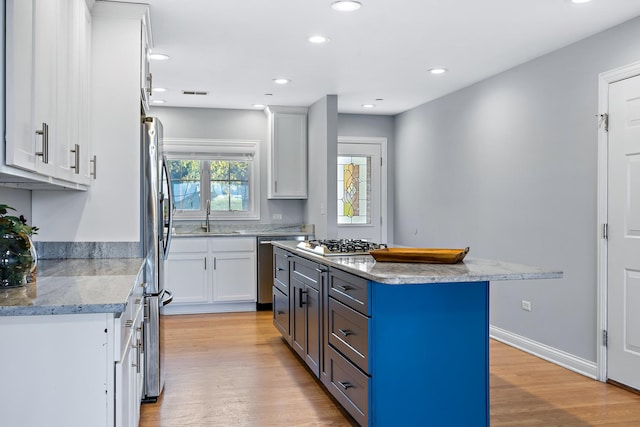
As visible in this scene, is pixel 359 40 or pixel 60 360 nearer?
pixel 60 360

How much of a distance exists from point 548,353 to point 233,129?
4.37 m

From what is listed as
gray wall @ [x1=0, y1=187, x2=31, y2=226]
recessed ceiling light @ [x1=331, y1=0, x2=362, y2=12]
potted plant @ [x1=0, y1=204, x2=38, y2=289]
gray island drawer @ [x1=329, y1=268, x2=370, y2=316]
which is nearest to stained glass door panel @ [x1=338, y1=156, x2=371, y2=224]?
recessed ceiling light @ [x1=331, y1=0, x2=362, y2=12]

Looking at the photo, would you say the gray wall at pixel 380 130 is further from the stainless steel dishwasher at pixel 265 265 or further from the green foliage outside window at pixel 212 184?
the stainless steel dishwasher at pixel 265 265

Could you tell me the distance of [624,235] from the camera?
3729 millimetres

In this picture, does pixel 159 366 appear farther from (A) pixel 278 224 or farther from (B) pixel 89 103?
(A) pixel 278 224

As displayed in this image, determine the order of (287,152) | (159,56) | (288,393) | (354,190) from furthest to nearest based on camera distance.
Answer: (354,190) → (287,152) → (159,56) → (288,393)

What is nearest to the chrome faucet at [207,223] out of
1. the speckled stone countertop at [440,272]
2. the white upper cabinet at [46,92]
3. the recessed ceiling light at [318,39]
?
the recessed ceiling light at [318,39]

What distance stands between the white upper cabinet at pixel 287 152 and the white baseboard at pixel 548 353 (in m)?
2.83

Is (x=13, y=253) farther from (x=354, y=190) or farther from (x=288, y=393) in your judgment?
(x=354, y=190)

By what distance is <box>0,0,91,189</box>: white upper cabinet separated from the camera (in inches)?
66.6

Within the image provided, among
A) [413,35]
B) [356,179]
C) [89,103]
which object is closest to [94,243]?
[89,103]

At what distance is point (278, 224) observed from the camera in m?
7.09

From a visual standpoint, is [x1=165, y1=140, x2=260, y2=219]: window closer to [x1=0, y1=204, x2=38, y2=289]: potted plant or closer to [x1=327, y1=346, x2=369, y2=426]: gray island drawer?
[x1=327, y1=346, x2=369, y2=426]: gray island drawer

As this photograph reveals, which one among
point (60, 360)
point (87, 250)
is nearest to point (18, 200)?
point (87, 250)
